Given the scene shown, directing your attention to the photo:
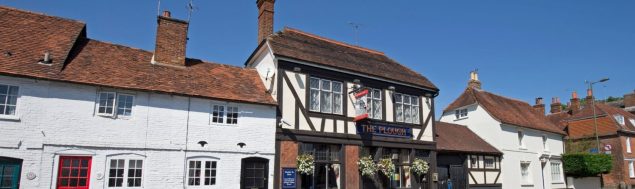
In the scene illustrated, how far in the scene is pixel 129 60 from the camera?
15602mm

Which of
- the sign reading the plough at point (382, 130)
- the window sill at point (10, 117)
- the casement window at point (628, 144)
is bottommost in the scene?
the window sill at point (10, 117)

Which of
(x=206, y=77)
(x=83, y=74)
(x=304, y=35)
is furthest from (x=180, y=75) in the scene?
(x=304, y=35)

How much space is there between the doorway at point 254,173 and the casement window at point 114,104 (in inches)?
162

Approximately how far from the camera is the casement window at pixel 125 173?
44.1 ft

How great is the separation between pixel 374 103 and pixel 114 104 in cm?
1032

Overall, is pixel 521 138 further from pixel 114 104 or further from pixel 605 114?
pixel 114 104

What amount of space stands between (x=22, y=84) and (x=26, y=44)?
5.93ft

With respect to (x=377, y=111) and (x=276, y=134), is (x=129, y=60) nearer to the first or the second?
(x=276, y=134)

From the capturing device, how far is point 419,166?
65.6ft

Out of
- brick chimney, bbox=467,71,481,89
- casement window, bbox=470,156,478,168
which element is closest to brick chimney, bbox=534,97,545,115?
brick chimney, bbox=467,71,481,89

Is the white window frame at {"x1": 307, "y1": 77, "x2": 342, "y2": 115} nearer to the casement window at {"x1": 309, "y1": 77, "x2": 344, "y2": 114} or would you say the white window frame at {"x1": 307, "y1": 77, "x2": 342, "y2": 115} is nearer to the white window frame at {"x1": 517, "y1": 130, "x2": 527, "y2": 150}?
the casement window at {"x1": 309, "y1": 77, "x2": 344, "y2": 114}

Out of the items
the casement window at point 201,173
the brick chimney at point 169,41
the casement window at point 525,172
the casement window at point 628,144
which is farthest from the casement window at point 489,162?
the casement window at point 628,144

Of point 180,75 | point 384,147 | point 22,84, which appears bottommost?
point 384,147

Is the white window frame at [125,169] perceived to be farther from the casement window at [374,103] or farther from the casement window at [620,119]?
the casement window at [620,119]
